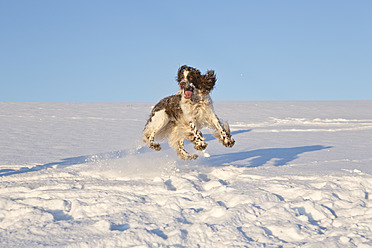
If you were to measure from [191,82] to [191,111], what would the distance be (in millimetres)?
456

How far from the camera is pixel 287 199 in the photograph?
4566 mm

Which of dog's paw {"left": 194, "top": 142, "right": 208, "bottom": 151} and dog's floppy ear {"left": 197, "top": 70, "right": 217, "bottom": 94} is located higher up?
dog's floppy ear {"left": 197, "top": 70, "right": 217, "bottom": 94}

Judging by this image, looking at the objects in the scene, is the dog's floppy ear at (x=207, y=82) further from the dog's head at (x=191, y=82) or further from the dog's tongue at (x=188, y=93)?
the dog's tongue at (x=188, y=93)

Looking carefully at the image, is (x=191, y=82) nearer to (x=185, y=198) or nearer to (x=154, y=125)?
(x=154, y=125)

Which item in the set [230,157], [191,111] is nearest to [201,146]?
[191,111]

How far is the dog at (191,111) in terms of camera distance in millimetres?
6395

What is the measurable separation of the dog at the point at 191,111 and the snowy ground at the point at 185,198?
1.77 feet

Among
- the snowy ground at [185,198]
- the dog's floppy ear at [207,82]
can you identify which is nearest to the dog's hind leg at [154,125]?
the snowy ground at [185,198]

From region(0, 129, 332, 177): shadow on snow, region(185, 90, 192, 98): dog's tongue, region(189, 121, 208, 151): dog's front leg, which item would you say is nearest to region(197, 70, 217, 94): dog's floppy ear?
region(185, 90, 192, 98): dog's tongue

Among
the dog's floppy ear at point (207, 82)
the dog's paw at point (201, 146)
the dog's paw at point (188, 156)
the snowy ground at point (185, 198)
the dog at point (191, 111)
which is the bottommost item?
the snowy ground at point (185, 198)

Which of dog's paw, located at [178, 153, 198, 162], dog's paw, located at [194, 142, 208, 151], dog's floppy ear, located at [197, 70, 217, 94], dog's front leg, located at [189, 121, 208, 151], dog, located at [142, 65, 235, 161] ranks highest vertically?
dog's floppy ear, located at [197, 70, 217, 94]

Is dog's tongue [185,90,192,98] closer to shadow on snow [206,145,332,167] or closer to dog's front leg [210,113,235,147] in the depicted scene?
dog's front leg [210,113,235,147]

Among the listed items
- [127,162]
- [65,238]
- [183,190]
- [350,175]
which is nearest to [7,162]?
[127,162]

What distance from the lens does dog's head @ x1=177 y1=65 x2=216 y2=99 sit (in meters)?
6.39
